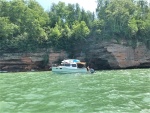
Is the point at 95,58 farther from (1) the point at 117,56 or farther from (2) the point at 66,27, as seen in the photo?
(2) the point at 66,27

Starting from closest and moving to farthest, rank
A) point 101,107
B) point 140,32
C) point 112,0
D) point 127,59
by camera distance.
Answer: point 101,107 < point 127,59 < point 140,32 < point 112,0

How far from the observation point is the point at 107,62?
53.5 m

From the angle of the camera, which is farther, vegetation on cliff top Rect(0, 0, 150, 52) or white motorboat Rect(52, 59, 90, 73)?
vegetation on cliff top Rect(0, 0, 150, 52)

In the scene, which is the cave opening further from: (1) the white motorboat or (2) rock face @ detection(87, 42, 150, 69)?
(1) the white motorboat

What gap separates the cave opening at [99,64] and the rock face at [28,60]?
5.84 meters

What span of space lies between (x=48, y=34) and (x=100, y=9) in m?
13.9

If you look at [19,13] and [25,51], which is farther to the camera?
[19,13]

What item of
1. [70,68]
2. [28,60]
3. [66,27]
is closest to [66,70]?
[70,68]

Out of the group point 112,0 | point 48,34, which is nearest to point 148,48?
point 112,0

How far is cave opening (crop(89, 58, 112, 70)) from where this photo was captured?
177 ft

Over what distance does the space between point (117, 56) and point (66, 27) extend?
12.4 metres


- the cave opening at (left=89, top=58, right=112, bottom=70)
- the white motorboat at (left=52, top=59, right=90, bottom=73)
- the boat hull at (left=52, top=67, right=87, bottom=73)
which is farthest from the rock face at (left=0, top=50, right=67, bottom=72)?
the boat hull at (left=52, top=67, right=87, bottom=73)

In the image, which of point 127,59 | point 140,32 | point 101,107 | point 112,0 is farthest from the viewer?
point 112,0

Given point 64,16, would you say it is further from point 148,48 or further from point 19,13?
point 148,48
